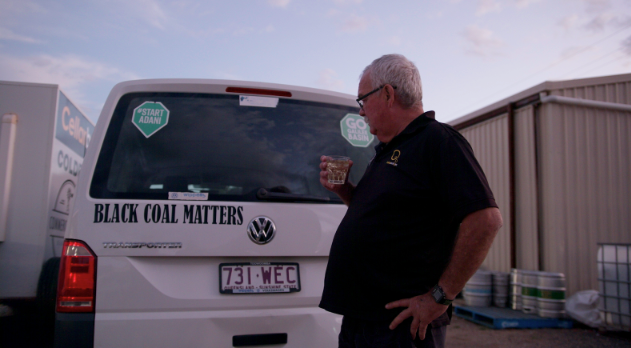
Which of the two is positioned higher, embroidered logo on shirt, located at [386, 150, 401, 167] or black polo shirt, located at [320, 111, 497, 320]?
embroidered logo on shirt, located at [386, 150, 401, 167]

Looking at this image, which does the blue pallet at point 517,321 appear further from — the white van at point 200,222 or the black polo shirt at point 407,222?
the black polo shirt at point 407,222

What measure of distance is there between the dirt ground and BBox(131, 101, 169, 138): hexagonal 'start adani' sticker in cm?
455

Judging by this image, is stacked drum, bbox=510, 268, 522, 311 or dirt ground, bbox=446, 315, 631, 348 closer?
dirt ground, bbox=446, 315, 631, 348

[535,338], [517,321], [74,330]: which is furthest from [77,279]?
[517,321]

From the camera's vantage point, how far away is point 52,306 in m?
3.49

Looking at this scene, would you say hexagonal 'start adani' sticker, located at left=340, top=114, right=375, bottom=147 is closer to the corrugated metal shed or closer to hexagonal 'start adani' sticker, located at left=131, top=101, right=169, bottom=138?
hexagonal 'start adani' sticker, located at left=131, top=101, right=169, bottom=138

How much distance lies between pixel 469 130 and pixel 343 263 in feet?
27.7

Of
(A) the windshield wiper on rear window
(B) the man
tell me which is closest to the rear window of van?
(A) the windshield wiper on rear window

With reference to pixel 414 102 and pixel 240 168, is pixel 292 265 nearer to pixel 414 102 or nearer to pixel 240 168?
pixel 240 168

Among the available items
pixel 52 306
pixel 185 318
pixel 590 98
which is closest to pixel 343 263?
pixel 185 318

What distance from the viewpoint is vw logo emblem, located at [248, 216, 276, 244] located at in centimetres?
229

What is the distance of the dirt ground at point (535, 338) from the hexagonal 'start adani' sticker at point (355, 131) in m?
3.76

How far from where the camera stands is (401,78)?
1.80 metres

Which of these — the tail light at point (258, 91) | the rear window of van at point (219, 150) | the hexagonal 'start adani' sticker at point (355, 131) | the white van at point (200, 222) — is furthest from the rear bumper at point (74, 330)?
the hexagonal 'start adani' sticker at point (355, 131)
